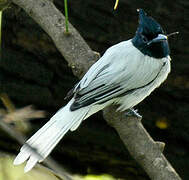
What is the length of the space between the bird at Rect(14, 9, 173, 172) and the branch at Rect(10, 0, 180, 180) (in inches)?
3.3

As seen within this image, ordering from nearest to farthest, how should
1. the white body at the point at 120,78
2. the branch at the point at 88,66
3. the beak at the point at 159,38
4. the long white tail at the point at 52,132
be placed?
the long white tail at the point at 52,132
the branch at the point at 88,66
the white body at the point at 120,78
the beak at the point at 159,38

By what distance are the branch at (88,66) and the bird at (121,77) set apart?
0.28ft

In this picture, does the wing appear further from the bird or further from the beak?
the beak

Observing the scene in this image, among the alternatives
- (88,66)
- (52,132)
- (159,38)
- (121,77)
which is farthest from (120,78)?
(52,132)

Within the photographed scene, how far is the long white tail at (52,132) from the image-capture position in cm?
205

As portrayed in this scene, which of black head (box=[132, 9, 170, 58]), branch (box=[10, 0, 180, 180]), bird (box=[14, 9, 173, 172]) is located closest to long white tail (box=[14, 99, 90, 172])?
bird (box=[14, 9, 173, 172])

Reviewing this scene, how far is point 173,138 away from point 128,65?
1169 millimetres

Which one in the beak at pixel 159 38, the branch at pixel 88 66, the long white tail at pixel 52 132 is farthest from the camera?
the beak at pixel 159 38

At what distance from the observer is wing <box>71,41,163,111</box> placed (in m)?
2.70

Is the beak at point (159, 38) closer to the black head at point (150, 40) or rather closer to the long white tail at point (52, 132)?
the black head at point (150, 40)

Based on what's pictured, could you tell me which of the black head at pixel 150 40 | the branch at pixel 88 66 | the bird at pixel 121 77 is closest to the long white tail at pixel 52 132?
the bird at pixel 121 77

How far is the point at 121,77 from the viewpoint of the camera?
110 inches

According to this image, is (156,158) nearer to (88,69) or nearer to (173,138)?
(88,69)

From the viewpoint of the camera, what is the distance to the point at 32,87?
12.3 ft
